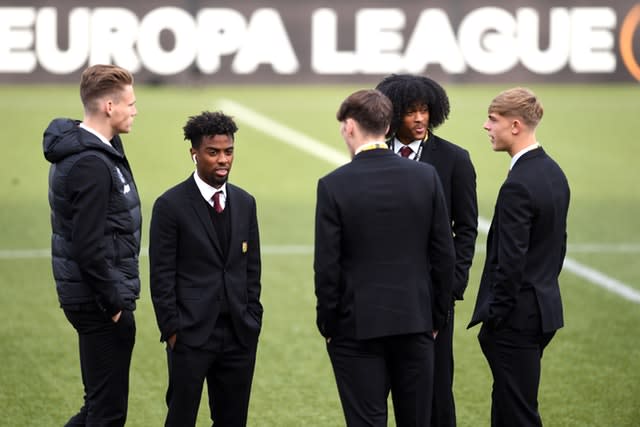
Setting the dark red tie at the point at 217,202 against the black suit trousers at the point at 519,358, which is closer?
the dark red tie at the point at 217,202

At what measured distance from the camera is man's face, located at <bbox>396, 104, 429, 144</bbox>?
19.2 ft

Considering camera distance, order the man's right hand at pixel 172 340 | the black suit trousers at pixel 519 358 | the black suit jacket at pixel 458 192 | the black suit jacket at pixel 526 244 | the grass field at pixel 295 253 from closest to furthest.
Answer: the man's right hand at pixel 172 340 → the black suit jacket at pixel 526 244 → the black suit trousers at pixel 519 358 → the black suit jacket at pixel 458 192 → the grass field at pixel 295 253

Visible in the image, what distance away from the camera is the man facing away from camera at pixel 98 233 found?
524cm

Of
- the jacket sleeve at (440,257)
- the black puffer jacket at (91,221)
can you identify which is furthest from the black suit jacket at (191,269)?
the jacket sleeve at (440,257)

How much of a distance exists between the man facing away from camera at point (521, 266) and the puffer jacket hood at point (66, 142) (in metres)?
1.81

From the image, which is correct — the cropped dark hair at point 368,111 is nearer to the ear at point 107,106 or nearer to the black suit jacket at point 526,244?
the black suit jacket at point 526,244

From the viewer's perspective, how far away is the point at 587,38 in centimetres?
2323

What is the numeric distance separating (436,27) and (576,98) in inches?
126

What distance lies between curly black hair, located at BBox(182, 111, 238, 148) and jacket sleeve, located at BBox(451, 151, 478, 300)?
1.22 metres

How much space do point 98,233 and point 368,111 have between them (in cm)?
130

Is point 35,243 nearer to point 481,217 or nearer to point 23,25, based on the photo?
point 481,217

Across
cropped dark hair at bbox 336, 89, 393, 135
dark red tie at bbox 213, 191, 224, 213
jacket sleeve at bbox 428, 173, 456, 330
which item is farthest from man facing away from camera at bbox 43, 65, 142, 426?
jacket sleeve at bbox 428, 173, 456, 330

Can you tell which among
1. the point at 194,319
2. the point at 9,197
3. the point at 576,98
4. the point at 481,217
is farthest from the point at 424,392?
the point at 576,98

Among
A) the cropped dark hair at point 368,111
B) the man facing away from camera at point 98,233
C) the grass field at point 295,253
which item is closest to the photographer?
the cropped dark hair at point 368,111
